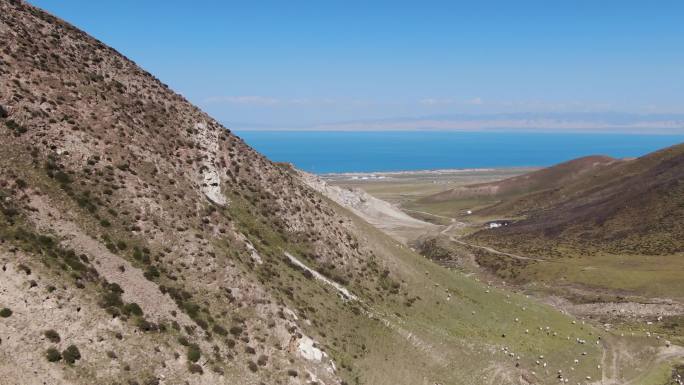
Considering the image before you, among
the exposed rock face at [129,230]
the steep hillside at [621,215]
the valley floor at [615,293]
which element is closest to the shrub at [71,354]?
the exposed rock face at [129,230]

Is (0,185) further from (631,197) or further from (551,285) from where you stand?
(631,197)

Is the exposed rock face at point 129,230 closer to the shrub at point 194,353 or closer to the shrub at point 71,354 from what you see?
the shrub at point 194,353

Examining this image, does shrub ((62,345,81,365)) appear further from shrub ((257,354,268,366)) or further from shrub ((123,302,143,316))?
shrub ((257,354,268,366))

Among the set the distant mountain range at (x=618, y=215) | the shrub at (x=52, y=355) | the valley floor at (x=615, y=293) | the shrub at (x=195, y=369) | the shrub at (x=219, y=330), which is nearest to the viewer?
the shrub at (x=52, y=355)

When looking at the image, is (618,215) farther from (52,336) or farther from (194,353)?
(52,336)

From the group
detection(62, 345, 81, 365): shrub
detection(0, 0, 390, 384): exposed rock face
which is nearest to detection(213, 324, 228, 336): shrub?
detection(0, 0, 390, 384): exposed rock face

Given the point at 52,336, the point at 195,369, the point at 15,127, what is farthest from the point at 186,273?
the point at 15,127
